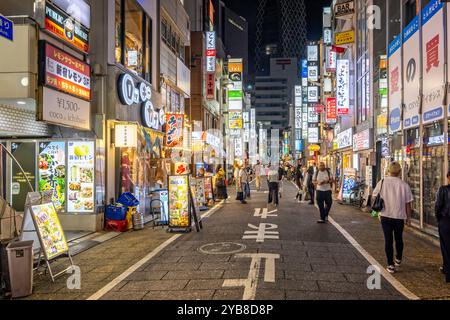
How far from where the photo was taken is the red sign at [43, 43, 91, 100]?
10132 mm

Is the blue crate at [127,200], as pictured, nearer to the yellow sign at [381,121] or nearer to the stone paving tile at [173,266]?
the stone paving tile at [173,266]

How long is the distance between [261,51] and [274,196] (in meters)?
173

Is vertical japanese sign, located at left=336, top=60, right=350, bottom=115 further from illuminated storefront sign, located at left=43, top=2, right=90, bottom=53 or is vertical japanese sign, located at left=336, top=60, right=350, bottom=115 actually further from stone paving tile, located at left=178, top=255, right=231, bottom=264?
stone paving tile, located at left=178, top=255, right=231, bottom=264

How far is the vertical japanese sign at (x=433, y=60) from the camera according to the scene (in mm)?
11242

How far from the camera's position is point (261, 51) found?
184m

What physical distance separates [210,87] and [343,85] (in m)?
11.9

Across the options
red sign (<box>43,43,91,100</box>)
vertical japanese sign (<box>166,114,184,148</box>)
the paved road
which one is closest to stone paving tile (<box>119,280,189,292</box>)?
the paved road

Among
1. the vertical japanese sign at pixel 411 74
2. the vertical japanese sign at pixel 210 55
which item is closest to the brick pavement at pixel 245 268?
the vertical japanese sign at pixel 411 74

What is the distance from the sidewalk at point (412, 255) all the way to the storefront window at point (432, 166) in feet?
2.76

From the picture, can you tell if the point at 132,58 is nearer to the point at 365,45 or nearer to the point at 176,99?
the point at 176,99

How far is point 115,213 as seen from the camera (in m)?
12.7

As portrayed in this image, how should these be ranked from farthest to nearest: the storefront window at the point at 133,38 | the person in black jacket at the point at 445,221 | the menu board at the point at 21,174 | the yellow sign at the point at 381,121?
the yellow sign at the point at 381,121, the storefront window at the point at 133,38, the menu board at the point at 21,174, the person in black jacket at the point at 445,221

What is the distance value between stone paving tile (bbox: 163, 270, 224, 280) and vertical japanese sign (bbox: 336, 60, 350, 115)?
909 inches

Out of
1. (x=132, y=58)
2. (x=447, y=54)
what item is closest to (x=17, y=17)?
(x=132, y=58)
